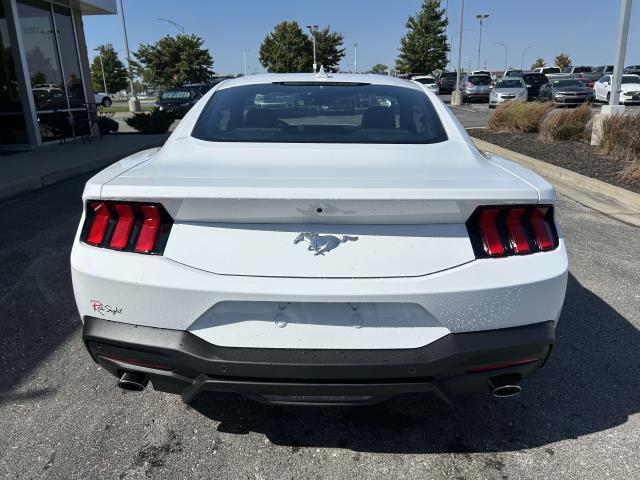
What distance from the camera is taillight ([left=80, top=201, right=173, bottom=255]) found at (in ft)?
6.73

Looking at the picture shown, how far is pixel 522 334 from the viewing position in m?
2.07

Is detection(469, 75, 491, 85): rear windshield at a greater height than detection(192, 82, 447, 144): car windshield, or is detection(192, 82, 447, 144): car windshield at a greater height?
detection(192, 82, 447, 144): car windshield

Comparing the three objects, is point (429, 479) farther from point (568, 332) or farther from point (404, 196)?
point (568, 332)

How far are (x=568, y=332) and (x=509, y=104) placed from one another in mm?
13222

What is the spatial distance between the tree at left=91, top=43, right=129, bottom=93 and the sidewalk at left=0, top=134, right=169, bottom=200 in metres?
65.4

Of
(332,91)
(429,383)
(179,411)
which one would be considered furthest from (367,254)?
(332,91)

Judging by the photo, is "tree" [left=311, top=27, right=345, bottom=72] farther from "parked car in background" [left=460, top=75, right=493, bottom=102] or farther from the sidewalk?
the sidewalk

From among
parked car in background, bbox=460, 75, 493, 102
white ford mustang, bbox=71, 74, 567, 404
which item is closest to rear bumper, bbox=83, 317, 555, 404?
white ford mustang, bbox=71, 74, 567, 404

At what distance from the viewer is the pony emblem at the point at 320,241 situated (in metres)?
1.99

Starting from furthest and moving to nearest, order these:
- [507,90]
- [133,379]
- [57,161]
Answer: [507,90] < [57,161] < [133,379]

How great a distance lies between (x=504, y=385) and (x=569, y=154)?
31.4 ft

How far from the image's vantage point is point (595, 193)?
774 cm

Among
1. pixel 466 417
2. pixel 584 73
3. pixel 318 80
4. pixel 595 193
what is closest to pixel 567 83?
pixel 584 73

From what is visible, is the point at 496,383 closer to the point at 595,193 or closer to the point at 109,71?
the point at 595,193
